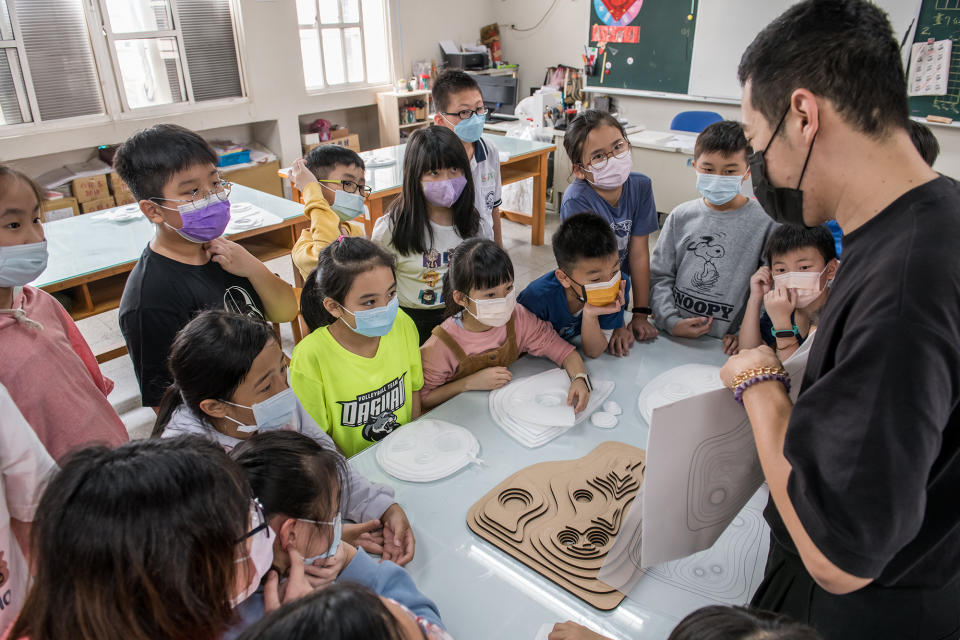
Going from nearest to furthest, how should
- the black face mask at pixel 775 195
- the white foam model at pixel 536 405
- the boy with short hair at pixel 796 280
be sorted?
the black face mask at pixel 775 195
the white foam model at pixel 536 405
the boy with short hair at pixel 796 280

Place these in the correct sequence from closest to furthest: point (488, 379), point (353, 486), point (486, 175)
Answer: point (353, 486) < point (488, 379) < point (486, 175)

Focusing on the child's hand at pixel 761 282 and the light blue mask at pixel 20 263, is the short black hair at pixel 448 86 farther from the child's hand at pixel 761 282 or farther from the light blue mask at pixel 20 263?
the light blue mask at pixel 20 263

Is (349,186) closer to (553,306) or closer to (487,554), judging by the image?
(553,306)

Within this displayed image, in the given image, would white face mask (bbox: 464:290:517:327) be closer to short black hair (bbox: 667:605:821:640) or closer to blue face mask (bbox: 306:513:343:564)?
blue face mask (bbox: 306:513:343:564)

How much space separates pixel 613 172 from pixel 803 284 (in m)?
0.73

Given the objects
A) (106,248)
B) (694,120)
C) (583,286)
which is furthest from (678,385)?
(694,120)

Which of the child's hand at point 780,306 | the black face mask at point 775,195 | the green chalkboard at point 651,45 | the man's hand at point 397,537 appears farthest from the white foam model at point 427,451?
the green chalkboard at point 651,45

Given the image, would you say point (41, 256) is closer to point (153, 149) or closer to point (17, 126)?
point (153, 149)

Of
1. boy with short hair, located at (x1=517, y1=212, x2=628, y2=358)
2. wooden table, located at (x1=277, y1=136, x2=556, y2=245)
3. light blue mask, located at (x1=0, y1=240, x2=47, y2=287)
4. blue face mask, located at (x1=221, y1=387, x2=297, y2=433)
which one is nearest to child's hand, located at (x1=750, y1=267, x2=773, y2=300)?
boy with short hair, located at (x1=517, y1=212, x2=628, y2=358)

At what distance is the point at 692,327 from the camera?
185cm

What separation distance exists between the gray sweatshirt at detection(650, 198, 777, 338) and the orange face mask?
30cm

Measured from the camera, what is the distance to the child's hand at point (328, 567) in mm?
925

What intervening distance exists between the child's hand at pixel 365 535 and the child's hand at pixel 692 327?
116 centimetres

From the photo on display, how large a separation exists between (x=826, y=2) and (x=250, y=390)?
116cm
